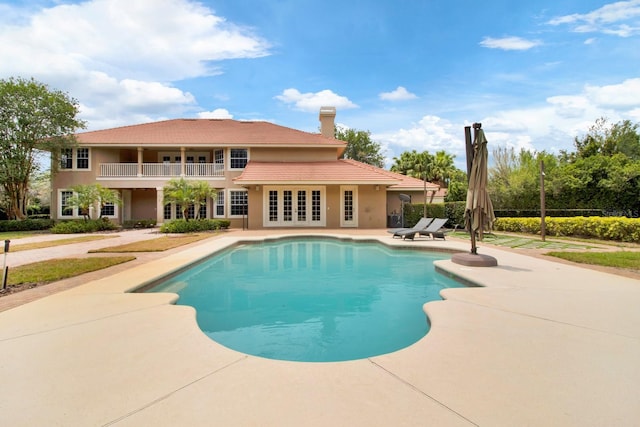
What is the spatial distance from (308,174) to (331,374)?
18114mm

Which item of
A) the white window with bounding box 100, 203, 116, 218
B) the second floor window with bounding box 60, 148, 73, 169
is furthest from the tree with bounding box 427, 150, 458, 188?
the second floor window with bounding box 60, 148, 73, 169

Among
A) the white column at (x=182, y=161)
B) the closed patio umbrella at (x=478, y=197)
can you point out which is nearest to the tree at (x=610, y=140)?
the closed patio umbrella at (x=478, y=197)

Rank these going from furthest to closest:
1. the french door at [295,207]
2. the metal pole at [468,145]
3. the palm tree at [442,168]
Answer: the palm tree at [442,168] → the french door at [295,207] → the metal pole at [468,145]

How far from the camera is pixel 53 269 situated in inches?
314

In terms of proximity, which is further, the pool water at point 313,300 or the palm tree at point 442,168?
the palm tree at point 442,168

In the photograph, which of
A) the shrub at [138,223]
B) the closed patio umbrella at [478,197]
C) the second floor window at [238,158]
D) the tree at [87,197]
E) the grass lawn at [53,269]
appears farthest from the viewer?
the second floor window at [238,158]

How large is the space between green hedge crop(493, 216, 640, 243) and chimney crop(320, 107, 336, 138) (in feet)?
47.3

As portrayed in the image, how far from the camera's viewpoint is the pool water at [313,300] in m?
4.33

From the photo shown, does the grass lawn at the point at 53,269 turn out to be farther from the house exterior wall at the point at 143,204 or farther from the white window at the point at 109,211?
the house exterior wall at the point at 143,204

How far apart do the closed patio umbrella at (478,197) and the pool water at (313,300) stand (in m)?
1.10

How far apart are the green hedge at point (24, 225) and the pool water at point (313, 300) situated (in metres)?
17.1

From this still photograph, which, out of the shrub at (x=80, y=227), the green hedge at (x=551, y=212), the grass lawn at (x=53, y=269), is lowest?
the grass lawn at (x=53, y=269)

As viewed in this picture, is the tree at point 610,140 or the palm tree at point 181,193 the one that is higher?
the tree at point 610,140

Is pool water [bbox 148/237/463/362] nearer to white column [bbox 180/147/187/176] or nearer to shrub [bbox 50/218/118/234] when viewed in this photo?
shrub [bbox 50/218/118/234]
